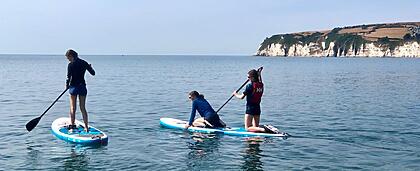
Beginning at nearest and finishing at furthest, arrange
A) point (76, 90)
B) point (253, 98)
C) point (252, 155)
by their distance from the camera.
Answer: point (252, 155)
point (76, 90)
point (253, 98)

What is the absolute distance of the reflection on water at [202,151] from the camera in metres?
14.0

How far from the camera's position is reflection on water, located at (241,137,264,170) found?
13844 mm

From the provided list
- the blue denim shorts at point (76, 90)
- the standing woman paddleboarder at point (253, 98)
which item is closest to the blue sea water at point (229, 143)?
the standing woman paddleboarder at point (253, 98)

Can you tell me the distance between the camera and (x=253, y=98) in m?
17.0

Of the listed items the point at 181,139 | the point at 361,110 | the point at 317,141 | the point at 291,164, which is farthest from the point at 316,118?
the point at 291,164

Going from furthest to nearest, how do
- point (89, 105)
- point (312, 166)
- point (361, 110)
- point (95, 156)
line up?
point (89, 105)
point (361, 110)
point (95, 156)
point (312, 166)

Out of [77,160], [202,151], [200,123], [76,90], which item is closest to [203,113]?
[200,123]

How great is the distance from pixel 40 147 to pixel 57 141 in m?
0.87

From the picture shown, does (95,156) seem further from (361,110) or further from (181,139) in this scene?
(361,110)

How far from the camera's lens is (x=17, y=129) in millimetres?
19859

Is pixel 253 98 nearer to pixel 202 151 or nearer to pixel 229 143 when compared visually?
pixel 229 143

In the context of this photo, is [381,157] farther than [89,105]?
No

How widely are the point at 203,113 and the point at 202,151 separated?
121 inches

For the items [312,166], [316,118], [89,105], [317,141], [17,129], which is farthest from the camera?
[89,105]
